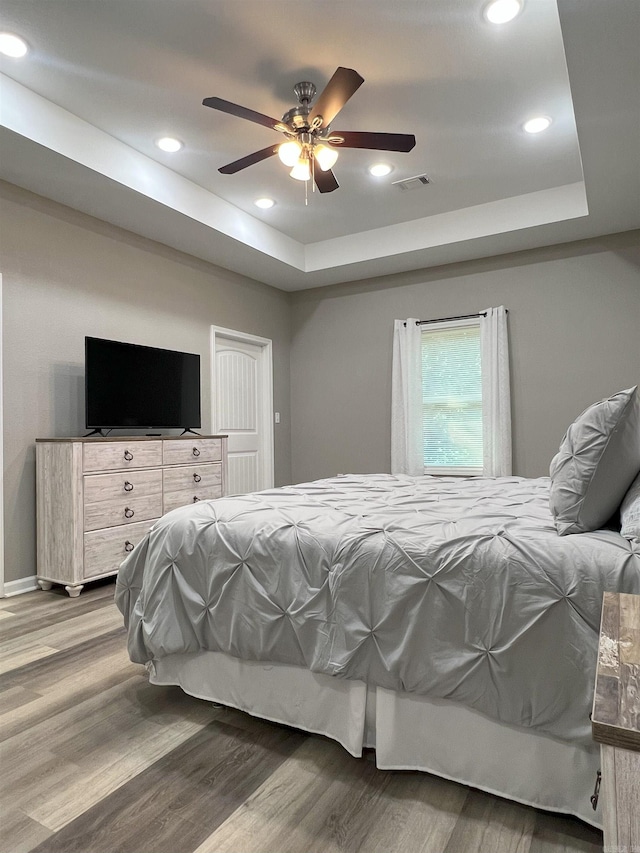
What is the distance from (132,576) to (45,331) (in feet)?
7.54

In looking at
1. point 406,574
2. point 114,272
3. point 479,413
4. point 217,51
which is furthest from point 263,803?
point 479,413

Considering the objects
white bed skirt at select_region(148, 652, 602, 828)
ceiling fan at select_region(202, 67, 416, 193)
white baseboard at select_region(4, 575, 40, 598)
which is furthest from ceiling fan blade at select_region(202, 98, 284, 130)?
white baseboard at select_region(4, 575, 40, 598)

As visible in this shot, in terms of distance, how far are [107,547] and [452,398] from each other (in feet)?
11.1

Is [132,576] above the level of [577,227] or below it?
below

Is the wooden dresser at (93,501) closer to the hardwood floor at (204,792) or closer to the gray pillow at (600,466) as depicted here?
the hardwood floor at (204,792)

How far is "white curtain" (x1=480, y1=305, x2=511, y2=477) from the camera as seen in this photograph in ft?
15.9

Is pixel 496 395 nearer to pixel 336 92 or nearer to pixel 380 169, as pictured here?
pixel 380 169

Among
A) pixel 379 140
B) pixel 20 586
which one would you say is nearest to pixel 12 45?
pixel 379 140

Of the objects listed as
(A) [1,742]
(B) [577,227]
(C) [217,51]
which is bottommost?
(A) [1,742]

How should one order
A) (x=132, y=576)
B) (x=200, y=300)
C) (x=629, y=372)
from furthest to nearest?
(x=200, y=300) → (x=629, y=372) → (x=132, y=576)

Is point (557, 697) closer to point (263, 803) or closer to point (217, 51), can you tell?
point (263, 803)

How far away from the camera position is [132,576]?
2.09 m

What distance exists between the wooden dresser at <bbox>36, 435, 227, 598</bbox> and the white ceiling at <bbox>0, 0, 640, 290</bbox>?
1.73 m

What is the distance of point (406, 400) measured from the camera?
17.6ft
